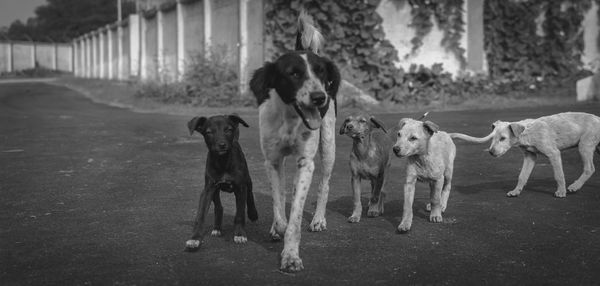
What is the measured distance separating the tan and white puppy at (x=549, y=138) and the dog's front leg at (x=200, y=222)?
9.38 feet

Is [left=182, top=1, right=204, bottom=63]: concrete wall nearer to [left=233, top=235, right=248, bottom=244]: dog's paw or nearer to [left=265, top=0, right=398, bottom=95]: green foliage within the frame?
[left=265, top=0, right=398, bottom=95]: green foliage

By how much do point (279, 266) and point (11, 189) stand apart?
14.0 feet

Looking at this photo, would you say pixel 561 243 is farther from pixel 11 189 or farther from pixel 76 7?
pixel 76 7

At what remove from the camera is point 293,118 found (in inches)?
190

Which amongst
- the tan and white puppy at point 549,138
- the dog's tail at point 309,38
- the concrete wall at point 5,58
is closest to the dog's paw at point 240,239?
the dog's tail at point 309,38

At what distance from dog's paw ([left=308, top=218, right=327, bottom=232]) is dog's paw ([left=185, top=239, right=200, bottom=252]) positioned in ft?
3.57

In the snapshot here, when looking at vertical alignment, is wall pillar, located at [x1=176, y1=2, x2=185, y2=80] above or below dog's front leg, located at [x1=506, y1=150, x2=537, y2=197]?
above

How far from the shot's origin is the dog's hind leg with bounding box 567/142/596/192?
664cm

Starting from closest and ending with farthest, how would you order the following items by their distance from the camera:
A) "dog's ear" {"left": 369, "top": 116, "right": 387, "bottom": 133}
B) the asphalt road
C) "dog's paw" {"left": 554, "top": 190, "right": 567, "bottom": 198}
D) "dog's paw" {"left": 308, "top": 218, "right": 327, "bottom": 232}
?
the asphalt road → "dog's paw" {"left": 308, "top": 218, "right": 327, "bottom": 232} → "dog's ear" {"left": 369, "top": 116, "right": 387, "bottom": 133} → "dog's paw" {"left": 554, "top": 190, "right": 567, "bottom": 198}

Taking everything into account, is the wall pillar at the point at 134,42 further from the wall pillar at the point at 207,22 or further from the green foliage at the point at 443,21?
the green foliage at the point at 443,21

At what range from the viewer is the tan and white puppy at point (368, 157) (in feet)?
19.3

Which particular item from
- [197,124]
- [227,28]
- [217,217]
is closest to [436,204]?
[217,217]

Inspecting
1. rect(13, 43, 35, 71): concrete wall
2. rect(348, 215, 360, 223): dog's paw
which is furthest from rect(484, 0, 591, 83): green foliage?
rect(13, 43, 35, 71): concrete wall

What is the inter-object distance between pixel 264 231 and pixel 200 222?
0.78m
